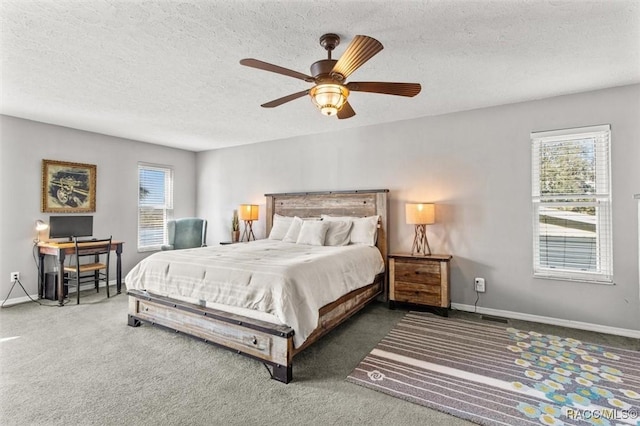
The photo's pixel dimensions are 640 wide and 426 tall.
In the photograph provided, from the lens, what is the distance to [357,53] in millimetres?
1890

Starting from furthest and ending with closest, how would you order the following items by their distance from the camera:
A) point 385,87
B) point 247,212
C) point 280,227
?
1. point 247,212
2. point 280,227
3. point 385,87

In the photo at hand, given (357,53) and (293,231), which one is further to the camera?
(293,231)

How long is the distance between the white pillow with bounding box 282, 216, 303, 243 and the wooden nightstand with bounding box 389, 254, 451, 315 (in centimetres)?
143

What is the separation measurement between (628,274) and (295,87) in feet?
12.6

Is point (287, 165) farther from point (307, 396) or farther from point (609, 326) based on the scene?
point (609, 326)

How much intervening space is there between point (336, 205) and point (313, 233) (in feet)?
2.34

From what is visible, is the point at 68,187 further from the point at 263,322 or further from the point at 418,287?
the point at 418,287

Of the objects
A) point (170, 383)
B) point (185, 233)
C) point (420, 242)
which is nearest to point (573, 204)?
point (420, 242)

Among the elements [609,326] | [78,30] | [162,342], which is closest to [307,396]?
[162,342]

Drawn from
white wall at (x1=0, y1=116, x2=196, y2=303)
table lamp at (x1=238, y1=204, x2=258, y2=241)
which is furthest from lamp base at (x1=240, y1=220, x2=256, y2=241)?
white wall at (x1=0, y1=116, x2=196, y2=303)

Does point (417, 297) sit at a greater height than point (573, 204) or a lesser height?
lesser

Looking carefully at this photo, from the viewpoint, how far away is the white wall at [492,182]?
3146mm

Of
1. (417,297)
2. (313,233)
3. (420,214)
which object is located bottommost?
(417,297)

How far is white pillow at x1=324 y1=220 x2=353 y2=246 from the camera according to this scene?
13.7 feet
